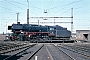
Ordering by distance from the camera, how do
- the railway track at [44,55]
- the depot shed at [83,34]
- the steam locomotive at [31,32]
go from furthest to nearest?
the depot shed at [83,34] → the steam locomotive at [31,32] → the railway track at [44,55]

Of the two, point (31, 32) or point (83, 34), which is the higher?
point (31, 32)

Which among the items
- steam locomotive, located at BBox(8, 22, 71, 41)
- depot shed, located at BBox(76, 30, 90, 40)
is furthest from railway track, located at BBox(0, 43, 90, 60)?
depot shed, located at BBox(76, 30, 90, 40)

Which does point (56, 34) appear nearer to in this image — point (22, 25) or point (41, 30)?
point (41, 30)

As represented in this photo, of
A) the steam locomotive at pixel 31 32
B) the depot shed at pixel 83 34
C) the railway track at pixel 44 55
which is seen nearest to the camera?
the railway track at pixel 44 55

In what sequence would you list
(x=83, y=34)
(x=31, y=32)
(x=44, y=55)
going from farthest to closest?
(x=83, y=34), (x=31, y=32), (x=44, y=55)

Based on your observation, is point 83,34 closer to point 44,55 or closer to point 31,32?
point 31,32

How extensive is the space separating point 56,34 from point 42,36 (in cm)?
436

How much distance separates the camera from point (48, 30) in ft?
202

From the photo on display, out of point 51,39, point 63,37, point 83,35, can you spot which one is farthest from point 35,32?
point 83,35

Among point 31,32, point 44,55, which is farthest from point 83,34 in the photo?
point 44,55

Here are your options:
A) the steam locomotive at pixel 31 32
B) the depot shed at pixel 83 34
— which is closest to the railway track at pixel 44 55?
the steam locomotive at pixel 31 32

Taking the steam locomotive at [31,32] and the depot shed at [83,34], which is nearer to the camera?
the steam locomotive at [31,32]

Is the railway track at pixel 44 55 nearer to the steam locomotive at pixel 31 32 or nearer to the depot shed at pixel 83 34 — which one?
the steam locomotive at pixel 31 32

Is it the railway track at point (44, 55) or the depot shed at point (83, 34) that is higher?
the depot shed at point (83, 34)
